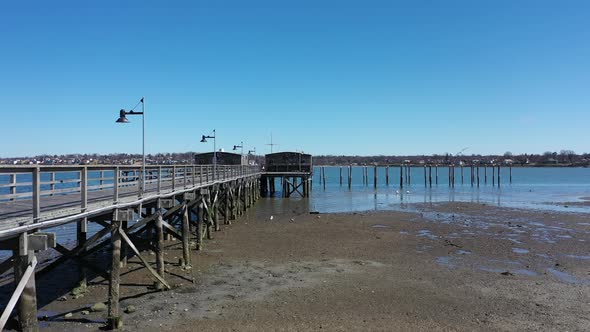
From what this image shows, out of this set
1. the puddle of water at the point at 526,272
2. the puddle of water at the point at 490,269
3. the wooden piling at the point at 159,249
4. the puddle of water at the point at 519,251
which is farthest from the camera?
the puddle of water at the point at 519,251

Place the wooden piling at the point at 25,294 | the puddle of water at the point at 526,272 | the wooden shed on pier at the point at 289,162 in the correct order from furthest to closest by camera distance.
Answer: the wooden shed on pier at the point at 289,162 → the puddle of water at the point at 526,272 → the wooden piling at the point at 25,294

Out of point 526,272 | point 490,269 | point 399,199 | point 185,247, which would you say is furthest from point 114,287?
point 399,199

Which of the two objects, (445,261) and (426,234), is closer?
(445,261)

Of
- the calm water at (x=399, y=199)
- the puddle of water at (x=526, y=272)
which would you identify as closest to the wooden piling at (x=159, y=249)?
the calm water at (x=399, y=199)

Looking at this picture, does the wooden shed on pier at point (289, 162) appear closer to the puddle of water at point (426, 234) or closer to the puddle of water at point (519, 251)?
the puddle of water at point (426, 234)

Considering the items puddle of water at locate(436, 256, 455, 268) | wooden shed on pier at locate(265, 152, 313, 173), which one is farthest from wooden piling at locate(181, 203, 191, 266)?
wooden shed on pier at locate(265, 152, 313, 173)

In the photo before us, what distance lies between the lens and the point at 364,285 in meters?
13.0

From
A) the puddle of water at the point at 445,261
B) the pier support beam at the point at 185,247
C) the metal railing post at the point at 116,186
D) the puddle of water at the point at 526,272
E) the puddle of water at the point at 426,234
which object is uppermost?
the metal railing post at the point at 116,186

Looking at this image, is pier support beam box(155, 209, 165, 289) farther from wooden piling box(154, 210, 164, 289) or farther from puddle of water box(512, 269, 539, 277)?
puddle of water box(512, 269, 539, 277)

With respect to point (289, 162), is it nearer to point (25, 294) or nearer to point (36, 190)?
point (36, 190)

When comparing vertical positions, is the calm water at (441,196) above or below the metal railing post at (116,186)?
below

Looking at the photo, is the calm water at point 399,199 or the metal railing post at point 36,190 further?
the calm water at point 399,199

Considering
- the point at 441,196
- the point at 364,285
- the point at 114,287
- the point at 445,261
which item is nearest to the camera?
the point at 114,287

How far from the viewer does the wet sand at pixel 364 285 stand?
1012 centimetres
